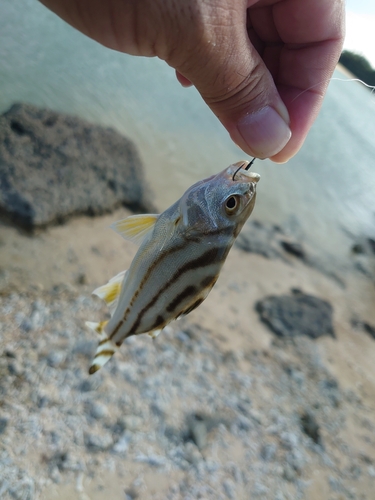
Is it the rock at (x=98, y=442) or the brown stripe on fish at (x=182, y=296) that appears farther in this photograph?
the rock at (x=98, y=442)

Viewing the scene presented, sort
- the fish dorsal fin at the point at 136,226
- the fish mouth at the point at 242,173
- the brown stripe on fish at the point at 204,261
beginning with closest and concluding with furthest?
the brown stripe on fish at the point at 204,261 < the fish mouth at the point at 242,173 < the fish dorsal fin at the point at 136,226

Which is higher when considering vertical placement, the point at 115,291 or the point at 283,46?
the point at 283,46

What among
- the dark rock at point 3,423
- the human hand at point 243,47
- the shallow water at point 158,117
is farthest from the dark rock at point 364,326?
the dark rock at point 3,423

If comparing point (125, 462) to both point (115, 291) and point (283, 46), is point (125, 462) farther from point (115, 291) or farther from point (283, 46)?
point (283, 46)

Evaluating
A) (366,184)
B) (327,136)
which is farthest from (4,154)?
(327,136)

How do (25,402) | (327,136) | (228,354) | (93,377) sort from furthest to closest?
(327,136)
(228,354)
(93,377)
(25,402)

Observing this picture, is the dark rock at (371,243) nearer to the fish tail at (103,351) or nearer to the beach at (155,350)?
the beach at (155,350)
